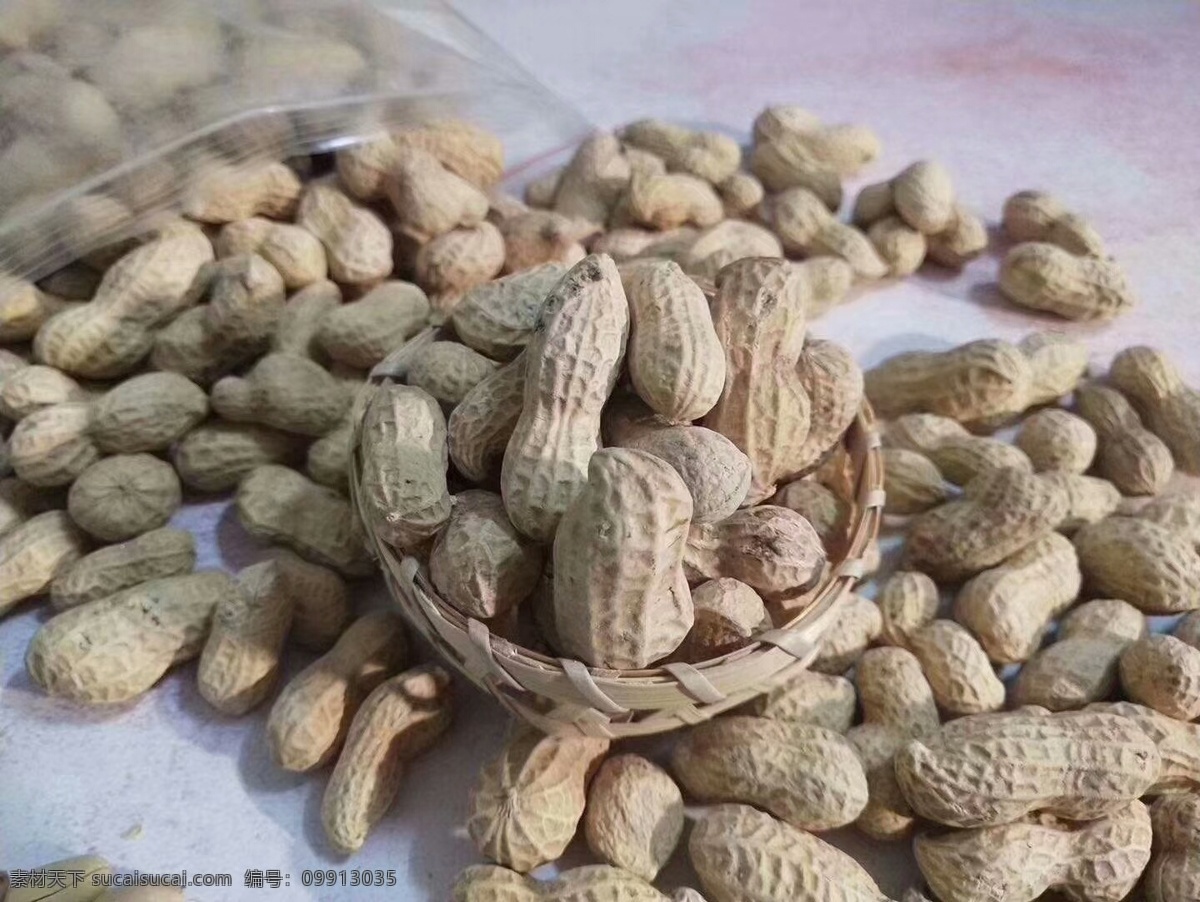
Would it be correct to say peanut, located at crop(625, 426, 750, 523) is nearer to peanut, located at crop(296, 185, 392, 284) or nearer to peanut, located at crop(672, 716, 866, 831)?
peanut, located at crop(672, 716, 866, 831)

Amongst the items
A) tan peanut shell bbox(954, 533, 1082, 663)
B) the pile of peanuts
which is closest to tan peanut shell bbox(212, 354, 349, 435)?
the pile of peanuts

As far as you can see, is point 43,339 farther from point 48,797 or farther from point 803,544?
point 803,544

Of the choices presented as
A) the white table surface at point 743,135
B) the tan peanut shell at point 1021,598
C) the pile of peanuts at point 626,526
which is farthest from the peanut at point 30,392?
the tan peanut shell at point 1021,598

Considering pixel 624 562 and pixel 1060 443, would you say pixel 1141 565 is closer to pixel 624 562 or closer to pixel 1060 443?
pixel 1060 443

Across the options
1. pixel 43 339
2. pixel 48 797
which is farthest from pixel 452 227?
pixel 48 797

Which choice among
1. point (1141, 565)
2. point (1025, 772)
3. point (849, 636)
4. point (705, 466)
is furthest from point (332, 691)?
point (1141, 565)

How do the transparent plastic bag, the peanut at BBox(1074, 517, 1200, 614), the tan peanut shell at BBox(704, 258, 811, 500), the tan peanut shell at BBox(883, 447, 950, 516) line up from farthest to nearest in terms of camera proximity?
the transparent plastic bag, the tan peanut shell at BBox(883, 447, 950, 516), the peanut at BBox(1074, 517, 1200, 614), the tan peanut shell at BBox(704, 258, 811, 500)
